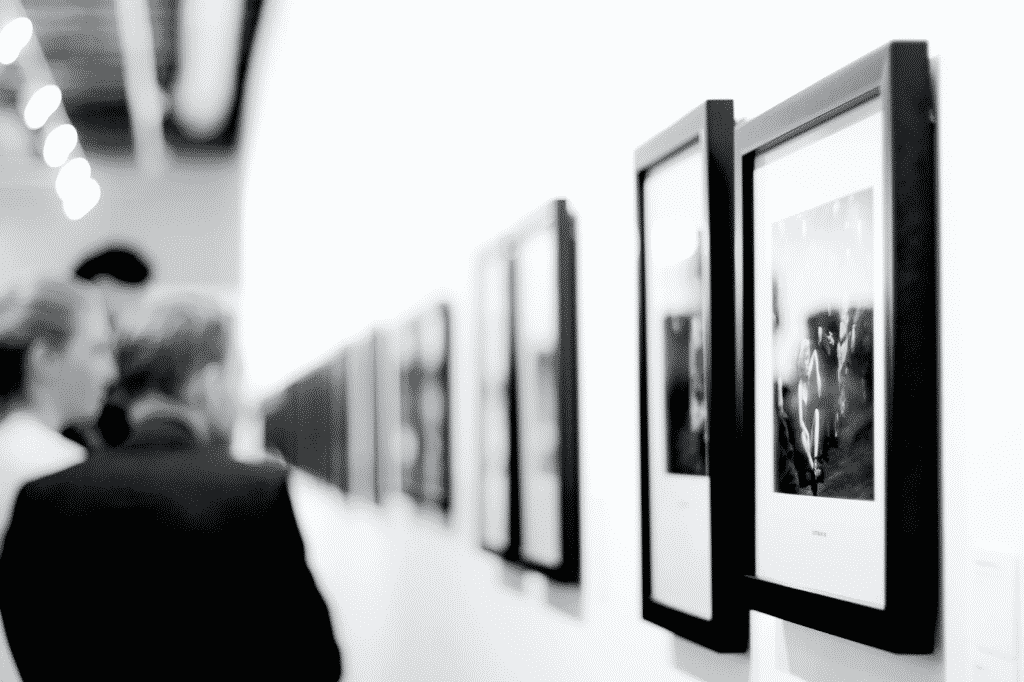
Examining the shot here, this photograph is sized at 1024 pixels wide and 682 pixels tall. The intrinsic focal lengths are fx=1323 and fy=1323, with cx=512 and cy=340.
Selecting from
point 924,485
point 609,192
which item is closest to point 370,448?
point 609,192

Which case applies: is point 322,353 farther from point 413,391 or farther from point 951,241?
point 951,241

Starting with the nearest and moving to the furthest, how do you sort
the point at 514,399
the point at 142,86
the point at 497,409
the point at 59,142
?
the point at 514,399
the point at 497,409
the point at 59,142
the point at 142,86

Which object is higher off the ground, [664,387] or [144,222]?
[144,222]

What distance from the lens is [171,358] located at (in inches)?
134

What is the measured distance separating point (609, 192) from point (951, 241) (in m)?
1.09

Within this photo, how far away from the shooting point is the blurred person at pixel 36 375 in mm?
3410

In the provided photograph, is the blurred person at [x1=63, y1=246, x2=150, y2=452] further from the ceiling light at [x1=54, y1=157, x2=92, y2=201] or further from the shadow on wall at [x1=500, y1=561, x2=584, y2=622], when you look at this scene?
the ceiling light at [x1=54, y1=157, x2=92, y2=201]

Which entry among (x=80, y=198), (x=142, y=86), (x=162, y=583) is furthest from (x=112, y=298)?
(x=142, y=86)

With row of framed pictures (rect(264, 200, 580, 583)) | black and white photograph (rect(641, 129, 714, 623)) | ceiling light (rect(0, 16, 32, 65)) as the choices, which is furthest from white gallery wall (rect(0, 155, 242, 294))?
black and white photograph (rect(641, 129, 714, 623))

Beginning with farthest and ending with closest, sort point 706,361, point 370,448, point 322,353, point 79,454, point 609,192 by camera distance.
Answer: point 322,353, point 370,448, point 79,454, point 609,192, point 706,361

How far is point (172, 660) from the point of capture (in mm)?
3035

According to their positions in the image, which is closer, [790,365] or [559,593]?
[790,365]

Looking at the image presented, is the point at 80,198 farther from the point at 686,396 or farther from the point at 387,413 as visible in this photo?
the point at 686,396

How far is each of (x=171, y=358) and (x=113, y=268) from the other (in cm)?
345
